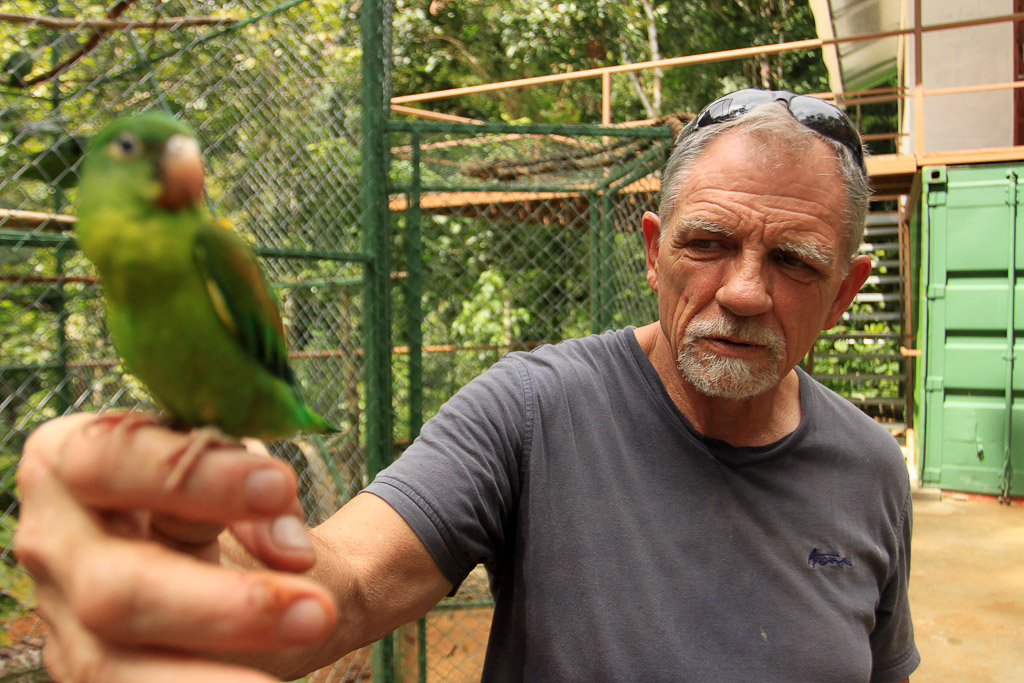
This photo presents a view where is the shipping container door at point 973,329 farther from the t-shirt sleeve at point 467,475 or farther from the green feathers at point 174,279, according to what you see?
the green feathers at point 174,279

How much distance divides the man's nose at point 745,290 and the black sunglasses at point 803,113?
0.39 metres

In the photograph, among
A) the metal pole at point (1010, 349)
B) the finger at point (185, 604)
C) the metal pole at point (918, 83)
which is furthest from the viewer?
the metal pole at point (918, 83)

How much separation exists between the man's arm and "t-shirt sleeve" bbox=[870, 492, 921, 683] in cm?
169

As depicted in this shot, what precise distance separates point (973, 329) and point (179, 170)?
7890mm

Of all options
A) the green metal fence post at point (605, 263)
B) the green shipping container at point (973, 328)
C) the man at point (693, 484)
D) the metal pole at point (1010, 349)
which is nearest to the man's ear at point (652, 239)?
the man at point (693, 484)

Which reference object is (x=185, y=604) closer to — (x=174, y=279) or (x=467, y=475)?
(x=174, y=279)

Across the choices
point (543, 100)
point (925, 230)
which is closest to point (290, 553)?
point (925, 230)

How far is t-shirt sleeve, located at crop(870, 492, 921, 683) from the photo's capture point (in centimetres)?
181

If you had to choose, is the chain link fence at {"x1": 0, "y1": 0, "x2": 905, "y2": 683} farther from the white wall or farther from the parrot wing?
the white wall

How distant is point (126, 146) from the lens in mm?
714

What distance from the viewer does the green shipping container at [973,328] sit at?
6637mm

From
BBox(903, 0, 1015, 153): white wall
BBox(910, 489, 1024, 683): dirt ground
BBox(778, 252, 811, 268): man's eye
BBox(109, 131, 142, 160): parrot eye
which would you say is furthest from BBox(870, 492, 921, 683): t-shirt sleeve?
BBox(903, 0, 1015, 153): white wall

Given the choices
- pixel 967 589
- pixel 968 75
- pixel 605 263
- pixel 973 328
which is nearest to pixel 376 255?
pixel 605 263

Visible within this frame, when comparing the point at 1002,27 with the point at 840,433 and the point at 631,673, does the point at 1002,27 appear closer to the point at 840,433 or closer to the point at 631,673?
the point at 840,433
